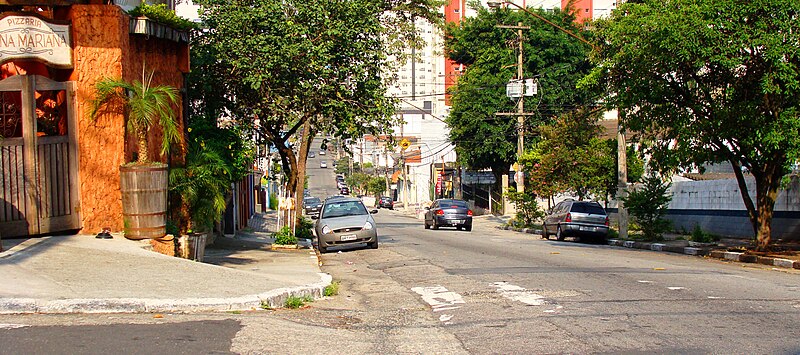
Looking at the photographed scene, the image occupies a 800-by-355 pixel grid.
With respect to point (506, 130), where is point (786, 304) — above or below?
below

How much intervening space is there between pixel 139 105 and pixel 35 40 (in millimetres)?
1853

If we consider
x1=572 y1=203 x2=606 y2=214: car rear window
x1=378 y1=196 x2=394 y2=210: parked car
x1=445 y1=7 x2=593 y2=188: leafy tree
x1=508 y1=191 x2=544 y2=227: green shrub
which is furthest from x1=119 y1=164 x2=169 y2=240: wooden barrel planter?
x1=378 y1=196 x2=394 y2=210: parked car

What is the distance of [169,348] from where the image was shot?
7246 mm

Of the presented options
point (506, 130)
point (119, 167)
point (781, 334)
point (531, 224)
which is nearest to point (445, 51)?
point (506, 130)

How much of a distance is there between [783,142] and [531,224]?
24.5 meters

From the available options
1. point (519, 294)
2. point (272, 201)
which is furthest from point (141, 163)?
A: point (272, 201)

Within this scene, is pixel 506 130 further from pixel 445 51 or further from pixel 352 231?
pixel 352 231

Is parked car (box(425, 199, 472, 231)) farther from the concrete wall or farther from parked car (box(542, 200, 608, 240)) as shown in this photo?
the concrete wall

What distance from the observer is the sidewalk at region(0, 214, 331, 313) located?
9.03 metres

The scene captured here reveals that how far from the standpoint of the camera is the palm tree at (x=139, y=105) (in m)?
→ 13.2

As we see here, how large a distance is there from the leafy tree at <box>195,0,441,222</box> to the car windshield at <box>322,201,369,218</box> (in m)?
2.15

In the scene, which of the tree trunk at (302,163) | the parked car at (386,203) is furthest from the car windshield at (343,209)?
the parked car at (386,203)

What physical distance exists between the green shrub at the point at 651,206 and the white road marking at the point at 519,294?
55.5ft

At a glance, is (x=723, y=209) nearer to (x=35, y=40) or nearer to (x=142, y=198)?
(x=142, y=198)
